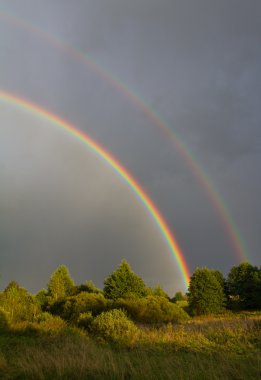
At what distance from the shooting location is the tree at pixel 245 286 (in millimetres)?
62875

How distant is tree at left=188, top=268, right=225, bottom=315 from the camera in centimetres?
5972

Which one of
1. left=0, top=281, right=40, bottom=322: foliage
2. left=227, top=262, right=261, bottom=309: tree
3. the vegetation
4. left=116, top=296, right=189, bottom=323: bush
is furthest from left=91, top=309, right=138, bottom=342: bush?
left=227, top=262, right=261, bottom=309: tree

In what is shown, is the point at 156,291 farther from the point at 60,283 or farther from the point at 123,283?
the point at 60,283

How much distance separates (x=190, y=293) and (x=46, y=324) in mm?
40659

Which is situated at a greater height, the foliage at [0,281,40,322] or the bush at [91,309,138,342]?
the foliage at [0,281,40,322]

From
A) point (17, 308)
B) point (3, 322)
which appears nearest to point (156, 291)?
point (17, 308)

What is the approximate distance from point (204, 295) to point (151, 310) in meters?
29.5

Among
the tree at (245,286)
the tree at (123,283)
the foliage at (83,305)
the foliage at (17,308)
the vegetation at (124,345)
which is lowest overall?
the vegetation at (124,345)

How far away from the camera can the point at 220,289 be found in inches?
2458

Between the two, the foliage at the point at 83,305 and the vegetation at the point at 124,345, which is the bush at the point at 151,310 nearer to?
the vegetation at the point at 124,345

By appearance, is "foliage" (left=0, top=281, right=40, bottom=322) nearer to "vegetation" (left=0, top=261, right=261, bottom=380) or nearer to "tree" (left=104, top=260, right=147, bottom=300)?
"vegetation" (left=0, top=261, right=261, bottom=380)

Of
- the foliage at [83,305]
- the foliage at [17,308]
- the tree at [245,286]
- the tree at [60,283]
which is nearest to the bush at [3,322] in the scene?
the foliage at [17,308]

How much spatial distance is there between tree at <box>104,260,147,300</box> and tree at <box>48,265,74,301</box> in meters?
7.94

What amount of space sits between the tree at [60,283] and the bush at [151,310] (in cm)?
2635
